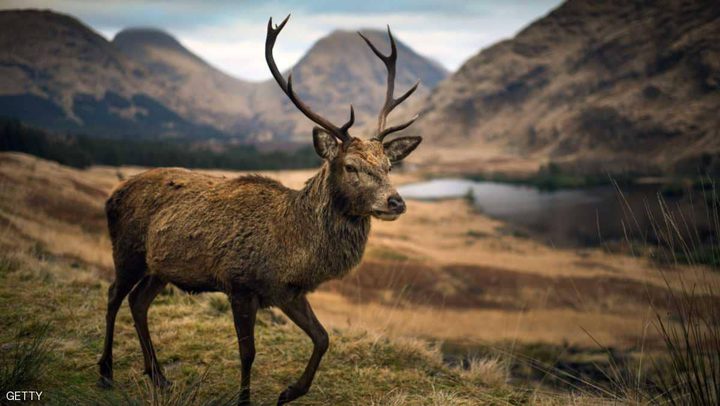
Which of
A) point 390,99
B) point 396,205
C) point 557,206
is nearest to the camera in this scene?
point 396,205

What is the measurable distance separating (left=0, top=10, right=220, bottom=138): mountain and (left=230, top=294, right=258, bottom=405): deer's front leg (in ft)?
85.0

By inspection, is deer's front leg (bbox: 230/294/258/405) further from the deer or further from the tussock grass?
the tussock grass

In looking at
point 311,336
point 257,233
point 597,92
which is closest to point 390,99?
point 257,233

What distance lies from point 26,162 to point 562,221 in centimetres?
4987

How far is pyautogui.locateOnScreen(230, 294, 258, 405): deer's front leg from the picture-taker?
4.50m

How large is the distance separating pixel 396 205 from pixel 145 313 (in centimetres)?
296

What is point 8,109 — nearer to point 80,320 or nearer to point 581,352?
point 80,320

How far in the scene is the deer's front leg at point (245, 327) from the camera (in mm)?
4504

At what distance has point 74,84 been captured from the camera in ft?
278

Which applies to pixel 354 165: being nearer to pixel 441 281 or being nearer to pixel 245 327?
pixel 245 327

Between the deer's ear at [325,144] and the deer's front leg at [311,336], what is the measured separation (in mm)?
1376

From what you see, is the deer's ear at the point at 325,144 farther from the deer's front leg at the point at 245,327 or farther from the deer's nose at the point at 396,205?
the deer's front leg at the point at 245,327

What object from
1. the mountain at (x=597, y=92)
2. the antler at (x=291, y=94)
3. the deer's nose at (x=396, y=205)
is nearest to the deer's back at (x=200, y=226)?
the antler at (x=291, y=94)

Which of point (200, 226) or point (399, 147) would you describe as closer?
point (200, 226)
